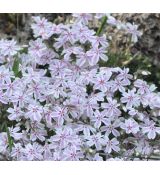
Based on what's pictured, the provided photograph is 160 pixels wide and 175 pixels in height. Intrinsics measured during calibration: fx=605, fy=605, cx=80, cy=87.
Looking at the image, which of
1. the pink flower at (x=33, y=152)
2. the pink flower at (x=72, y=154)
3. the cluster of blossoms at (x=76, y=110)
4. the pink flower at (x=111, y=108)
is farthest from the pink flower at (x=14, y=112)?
the pink flower at (x=111, y=108)

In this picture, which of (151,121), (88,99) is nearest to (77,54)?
(88,99)

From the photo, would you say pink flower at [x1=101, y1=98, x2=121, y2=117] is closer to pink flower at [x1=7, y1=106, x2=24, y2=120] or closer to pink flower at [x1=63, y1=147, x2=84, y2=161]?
pink flower at [x1=63, y1=147, x2=84, y2=161]

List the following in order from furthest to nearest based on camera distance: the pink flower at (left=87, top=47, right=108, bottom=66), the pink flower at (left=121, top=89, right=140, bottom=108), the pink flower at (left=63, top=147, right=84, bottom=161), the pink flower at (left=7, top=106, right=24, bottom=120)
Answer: the pink flower at (left=87, top=47, right=108, bottom=66) < the pink flower at (left=121, top=89, right=140, bottom=108) < the pink flower at (left=7, top=106, right=24, bottom=120) < the pink flower at (left=63, top=147, right=84, bottom=161)

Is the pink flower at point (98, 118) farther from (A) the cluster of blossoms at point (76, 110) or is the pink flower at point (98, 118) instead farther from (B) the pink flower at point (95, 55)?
(B) the pink flower at point (95, 55)

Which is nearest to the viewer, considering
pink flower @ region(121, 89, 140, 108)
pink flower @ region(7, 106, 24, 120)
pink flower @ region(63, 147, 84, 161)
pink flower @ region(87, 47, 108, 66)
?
pink flower @ region(63, 147, 84, 161)

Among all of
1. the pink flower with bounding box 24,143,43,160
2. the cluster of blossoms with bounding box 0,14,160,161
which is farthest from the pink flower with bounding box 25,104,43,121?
the pink flower with bounding box 24,143,43,160

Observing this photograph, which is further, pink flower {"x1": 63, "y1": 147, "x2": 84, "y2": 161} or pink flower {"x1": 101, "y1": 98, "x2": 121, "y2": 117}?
pink flower {"x1": 101, "y1": 98, "x2": 121, "y2": 117}

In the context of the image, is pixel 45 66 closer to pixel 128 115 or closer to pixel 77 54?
pixel 77 54

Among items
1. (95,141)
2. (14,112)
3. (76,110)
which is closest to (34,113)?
(14,112)
